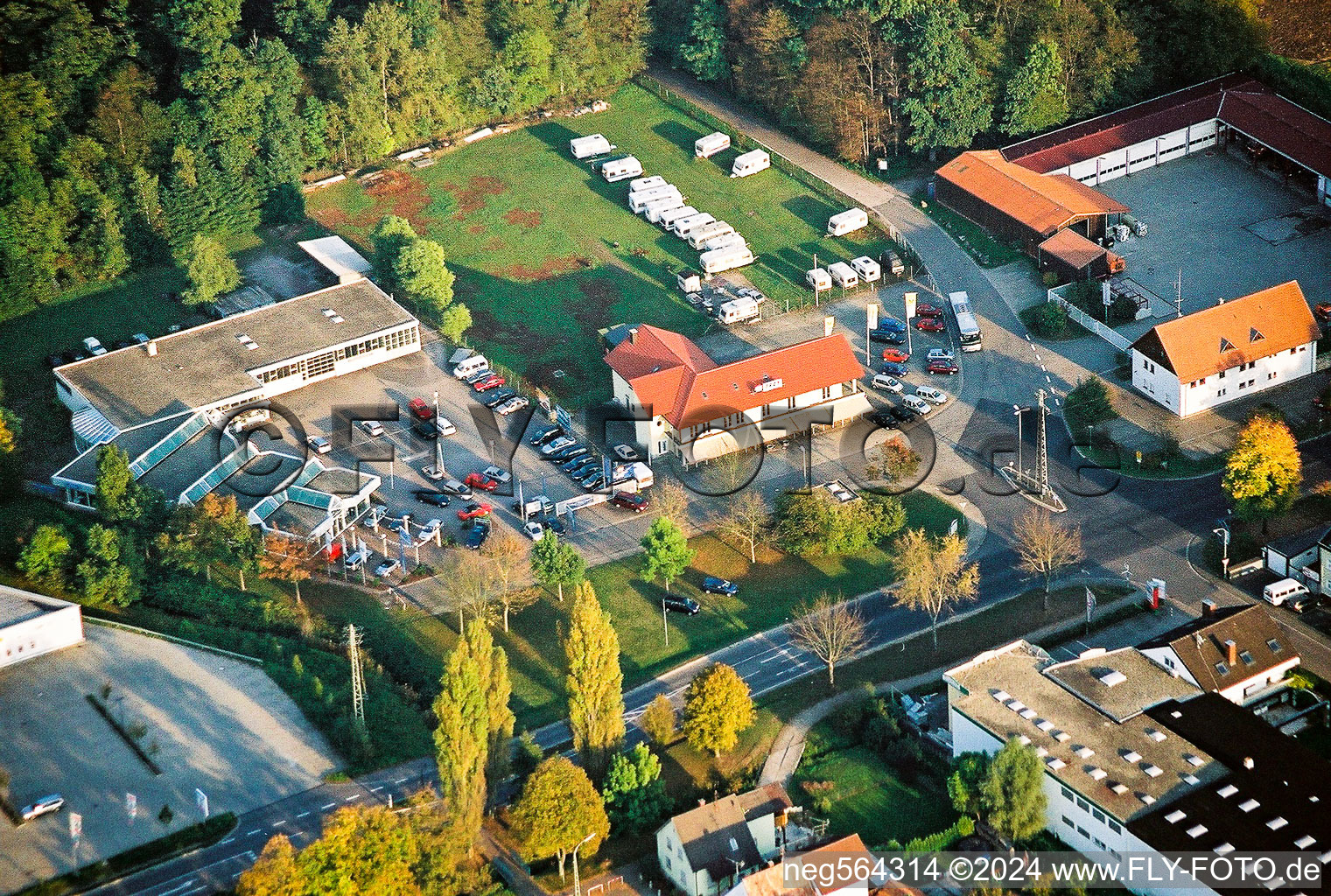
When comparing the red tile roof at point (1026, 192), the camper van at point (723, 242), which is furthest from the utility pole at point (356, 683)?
the red tile roof at point (1026, 192)

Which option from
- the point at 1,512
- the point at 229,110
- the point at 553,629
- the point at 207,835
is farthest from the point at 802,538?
the point at 229,110

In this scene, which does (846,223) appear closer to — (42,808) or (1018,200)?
(1018,200)

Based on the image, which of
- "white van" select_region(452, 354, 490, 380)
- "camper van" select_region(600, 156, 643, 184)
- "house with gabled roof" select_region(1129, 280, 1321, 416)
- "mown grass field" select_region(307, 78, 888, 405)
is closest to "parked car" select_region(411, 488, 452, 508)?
"mown grass field" select_region(307, 78, 888, 405)

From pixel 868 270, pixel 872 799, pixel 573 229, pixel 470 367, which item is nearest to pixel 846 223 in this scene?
pixel 868 270

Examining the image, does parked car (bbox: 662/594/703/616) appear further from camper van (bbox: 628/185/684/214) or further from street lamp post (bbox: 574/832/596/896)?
camper van (bbox: 628/185/684/214)

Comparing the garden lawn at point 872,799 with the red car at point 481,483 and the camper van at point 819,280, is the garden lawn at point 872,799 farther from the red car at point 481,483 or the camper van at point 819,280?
the camper van at point 819,280
